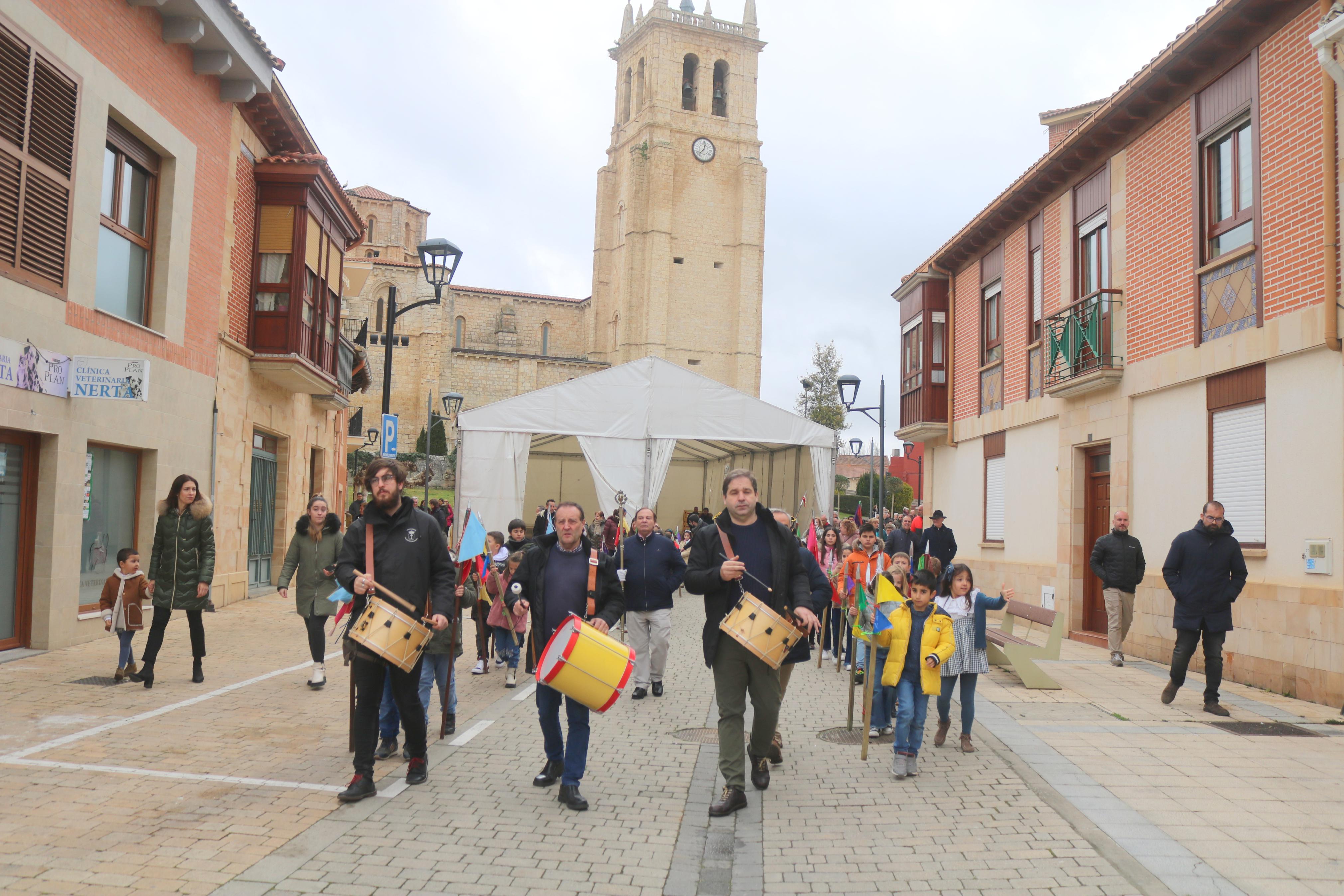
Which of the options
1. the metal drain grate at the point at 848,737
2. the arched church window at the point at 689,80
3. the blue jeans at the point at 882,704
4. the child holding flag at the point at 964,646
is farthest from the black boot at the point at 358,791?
the arched church window at the point at 689,80

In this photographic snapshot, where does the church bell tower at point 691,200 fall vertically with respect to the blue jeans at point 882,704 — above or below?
above

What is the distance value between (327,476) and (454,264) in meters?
10.9

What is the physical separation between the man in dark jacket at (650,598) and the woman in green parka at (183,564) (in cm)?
370

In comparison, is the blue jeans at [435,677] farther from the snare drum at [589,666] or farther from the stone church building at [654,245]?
the stone church building at [654,245]

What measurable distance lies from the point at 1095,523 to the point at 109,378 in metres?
12.8

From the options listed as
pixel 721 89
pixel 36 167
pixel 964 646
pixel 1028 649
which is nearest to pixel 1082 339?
pixel 1028 649

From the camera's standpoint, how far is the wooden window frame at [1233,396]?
10.9 meters

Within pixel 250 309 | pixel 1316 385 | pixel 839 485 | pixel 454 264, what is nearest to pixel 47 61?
pixel 454 264

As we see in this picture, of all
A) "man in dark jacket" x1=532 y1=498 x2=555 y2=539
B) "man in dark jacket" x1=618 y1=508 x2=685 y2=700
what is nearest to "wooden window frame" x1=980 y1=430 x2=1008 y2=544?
"man in dark jacket" x1=532 y1=498 x2=555 y2=539

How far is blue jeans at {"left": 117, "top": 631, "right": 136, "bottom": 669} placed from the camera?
9.20 m

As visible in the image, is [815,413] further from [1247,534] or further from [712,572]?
[712,572]

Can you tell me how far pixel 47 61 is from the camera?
35.3 ft

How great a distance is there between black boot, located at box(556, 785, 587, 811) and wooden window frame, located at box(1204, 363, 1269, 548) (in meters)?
8.37

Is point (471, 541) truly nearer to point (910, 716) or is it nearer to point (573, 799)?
point (573, 799)
